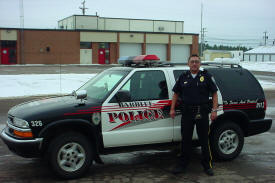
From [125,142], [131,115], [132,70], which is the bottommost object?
[125,142]

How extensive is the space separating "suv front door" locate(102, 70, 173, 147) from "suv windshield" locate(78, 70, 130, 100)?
0.18 metres

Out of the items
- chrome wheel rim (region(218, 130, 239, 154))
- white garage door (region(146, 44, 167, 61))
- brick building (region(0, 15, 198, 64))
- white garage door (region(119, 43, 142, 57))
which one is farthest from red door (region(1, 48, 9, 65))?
chrome wheel rim (region(218, 130, 239, 154))

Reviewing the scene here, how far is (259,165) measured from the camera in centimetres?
600

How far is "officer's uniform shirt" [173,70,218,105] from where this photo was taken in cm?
529

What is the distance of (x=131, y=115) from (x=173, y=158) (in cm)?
150

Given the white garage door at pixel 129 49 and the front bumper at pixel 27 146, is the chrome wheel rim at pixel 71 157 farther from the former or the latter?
the white garage door at pixel 129 49

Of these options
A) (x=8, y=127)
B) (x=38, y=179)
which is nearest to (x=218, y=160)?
(x=38, y=179)

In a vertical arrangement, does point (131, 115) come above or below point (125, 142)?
above

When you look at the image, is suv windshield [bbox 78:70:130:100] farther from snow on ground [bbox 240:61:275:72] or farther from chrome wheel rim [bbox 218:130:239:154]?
snow on ground [bbox 240:61:275:72]

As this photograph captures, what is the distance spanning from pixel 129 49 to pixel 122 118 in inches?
1941

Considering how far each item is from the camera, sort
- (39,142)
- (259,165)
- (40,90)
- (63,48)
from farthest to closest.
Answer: (63,48) < (40,90) < (259,165) < (39,142)

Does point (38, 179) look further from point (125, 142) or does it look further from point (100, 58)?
point (100, 58)

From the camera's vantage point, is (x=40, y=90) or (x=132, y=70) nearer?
(x=132, y=70)

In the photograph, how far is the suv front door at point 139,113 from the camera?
5246 millimetres
